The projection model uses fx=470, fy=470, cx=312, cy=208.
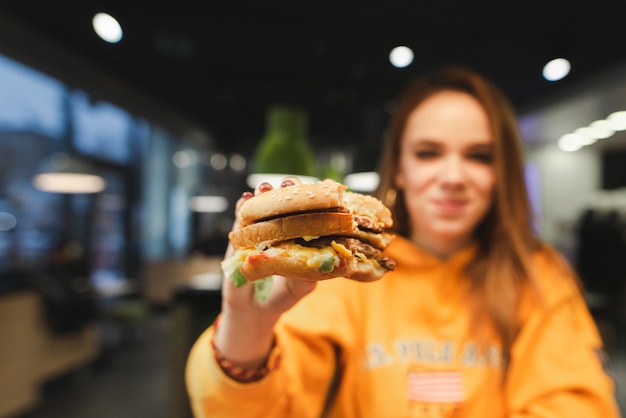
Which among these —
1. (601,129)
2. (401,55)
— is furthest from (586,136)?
(401,55)

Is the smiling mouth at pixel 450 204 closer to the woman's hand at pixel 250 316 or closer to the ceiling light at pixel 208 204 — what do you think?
the woman's hand at pixel 250 316

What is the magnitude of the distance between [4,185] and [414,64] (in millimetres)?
4628

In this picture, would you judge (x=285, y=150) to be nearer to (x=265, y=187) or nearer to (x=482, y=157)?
(x=482, y=157)

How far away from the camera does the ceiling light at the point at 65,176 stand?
18.3 ft

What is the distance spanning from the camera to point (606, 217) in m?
6.80

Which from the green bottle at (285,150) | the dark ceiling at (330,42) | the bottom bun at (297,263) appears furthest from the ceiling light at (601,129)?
the bottom bun at (297,263)

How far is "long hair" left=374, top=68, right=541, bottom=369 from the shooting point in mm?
1330

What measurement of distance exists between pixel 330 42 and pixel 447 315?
3.94 m

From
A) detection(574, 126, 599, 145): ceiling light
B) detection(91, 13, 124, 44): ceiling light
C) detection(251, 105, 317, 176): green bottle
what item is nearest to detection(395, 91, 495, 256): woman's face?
detection(91, 13, 124, 44): ceiling light

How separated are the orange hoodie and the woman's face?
21 cm

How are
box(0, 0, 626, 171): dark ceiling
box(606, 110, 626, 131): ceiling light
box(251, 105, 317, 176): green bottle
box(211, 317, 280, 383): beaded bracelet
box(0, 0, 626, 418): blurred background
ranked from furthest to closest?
box(606, 110, 626, 131): ceiling light < box(251, 105, 317, 176): green bottle < box(0, 0, 626, 418): blurred background < box(0, 0, 626, 171): dark ceiling < box(211, 317, 280, 383): beaded bracelet

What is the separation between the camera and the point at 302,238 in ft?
2.52

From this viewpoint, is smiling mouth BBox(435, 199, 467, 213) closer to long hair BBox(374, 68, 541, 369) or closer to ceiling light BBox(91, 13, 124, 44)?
long hair BBox(374, 68, 541, 369)

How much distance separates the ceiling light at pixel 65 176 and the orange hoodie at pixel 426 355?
16.7ft
